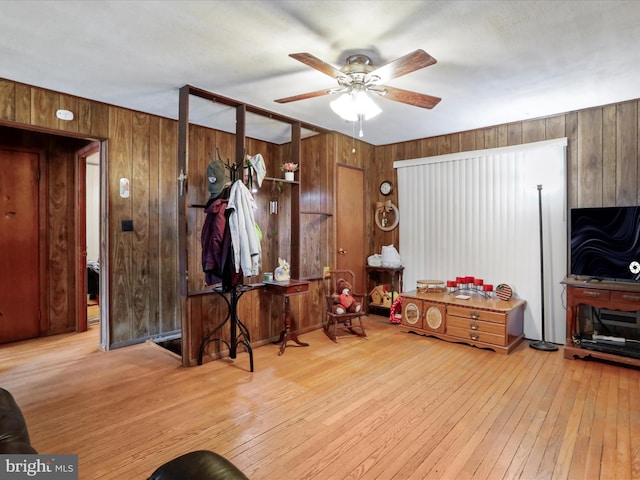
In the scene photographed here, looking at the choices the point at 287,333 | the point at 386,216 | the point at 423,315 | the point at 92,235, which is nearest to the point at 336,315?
the point at 287,333

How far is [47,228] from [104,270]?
1.13 m

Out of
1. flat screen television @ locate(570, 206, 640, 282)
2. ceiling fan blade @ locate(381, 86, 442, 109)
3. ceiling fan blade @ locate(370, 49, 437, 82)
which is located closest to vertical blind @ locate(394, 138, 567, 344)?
flat screen television @ locate(570, 206, 640, 282)

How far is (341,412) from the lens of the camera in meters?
2.42

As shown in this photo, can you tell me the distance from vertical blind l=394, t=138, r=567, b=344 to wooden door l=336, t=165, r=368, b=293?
0.59 m

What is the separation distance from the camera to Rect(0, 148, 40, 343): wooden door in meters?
3.86

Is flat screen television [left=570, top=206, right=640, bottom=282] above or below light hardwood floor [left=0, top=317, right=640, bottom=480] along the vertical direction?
above

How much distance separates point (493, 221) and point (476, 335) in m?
1.43

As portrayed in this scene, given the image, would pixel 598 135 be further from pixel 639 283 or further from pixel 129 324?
pixel 129 324

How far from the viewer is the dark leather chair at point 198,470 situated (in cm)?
107

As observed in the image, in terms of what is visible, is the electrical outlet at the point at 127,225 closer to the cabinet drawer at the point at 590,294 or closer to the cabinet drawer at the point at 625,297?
the cabinet drawer at the point at 590,294

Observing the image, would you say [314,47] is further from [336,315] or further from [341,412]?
[336,315]

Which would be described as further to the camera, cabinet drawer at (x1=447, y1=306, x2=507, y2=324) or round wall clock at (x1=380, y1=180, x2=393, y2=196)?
round wall clock at (x1=380, y1=180, x2=393, y2=196)

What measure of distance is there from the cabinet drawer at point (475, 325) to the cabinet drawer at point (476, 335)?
0.07 ft

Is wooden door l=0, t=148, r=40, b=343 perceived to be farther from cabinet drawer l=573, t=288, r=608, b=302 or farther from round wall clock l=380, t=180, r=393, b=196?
cabinet drawer l=573, t=288, r=608, b=302
